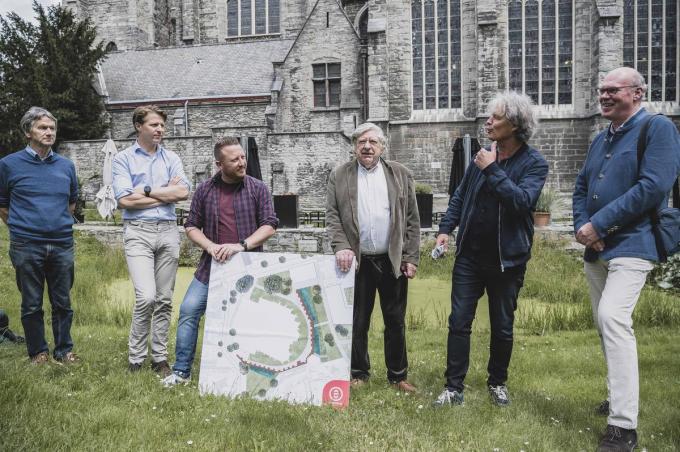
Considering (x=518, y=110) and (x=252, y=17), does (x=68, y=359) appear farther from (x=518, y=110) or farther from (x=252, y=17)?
(x=252, y=17)

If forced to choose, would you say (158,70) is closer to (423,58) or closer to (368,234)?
(423,58)

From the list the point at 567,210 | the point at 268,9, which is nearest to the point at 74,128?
the point at 268,9

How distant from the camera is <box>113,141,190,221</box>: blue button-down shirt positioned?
407 cm

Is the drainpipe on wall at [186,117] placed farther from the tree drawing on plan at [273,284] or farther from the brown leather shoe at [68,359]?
the tree drawing on plan at [273,284]

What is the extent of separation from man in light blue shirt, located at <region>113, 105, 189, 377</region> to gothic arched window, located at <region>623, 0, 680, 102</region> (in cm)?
1863

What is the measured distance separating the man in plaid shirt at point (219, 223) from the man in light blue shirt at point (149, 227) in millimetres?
277

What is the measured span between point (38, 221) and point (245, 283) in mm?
1789

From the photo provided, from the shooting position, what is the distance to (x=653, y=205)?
2.93 m

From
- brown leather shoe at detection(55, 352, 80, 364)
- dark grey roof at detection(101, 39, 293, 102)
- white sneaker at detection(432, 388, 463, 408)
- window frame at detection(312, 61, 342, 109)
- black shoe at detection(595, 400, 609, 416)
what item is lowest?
black shoe at detection(595, 400, 609, 416)

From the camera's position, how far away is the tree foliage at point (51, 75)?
2214cm

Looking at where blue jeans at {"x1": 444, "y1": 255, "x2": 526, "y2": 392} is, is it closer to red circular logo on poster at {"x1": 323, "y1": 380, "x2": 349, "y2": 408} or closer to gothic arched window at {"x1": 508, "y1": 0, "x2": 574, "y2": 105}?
red circular logo on poster at {"x1": 323, "y1": 380, "x2": 349, "y2": 408}

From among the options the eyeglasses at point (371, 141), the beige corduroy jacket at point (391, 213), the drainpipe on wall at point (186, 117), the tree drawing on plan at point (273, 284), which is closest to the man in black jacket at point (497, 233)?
the beige corduroy jacket at point (391, 213)

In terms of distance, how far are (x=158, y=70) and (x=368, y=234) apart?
24013 millimetres

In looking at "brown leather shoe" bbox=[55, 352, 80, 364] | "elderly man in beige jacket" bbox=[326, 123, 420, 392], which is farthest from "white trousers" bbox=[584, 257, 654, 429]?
"brown leather shoe" bbox=[55, 352, 80, 364]
